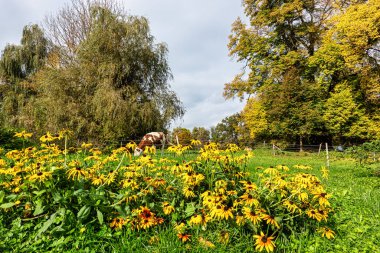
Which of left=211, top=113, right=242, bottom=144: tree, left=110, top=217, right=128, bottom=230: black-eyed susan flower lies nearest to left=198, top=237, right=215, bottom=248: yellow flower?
left=110, top=217, right=128, bottom=230: black-eyed susan flower

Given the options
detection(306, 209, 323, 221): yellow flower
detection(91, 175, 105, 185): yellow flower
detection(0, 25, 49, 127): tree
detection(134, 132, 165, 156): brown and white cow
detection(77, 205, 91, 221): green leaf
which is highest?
detection(0, 25, 49, 127): tree

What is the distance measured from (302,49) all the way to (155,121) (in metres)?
14.3

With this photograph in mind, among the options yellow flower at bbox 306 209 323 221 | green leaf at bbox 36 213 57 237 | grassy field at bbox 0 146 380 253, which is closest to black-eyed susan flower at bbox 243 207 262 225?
grassy field at bbox 0 146 380 253

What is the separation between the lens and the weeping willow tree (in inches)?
520

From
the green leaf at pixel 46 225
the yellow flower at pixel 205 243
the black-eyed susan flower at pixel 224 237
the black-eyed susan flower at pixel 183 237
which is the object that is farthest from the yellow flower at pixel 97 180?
the black-eyed susan flower at pixel 224 237

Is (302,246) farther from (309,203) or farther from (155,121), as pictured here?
(155,121)

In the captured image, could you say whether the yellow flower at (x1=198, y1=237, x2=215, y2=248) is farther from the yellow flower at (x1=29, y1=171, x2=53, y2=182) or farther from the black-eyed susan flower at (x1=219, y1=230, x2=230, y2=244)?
the yellow flower at (x1=29, y1=171, x2=53, y2=182)

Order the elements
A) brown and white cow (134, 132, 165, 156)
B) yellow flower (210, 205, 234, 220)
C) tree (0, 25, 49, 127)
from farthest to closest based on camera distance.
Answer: tree (0, 25, 49, 127) → brown and white cow (134, 132, 165, 156) → yellow flower (210, 205, 234, 220)

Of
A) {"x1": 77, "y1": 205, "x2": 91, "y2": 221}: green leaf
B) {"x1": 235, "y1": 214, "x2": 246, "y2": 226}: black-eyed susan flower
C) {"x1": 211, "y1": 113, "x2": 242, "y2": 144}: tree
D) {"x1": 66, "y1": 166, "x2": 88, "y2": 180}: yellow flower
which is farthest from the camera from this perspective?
{"x1": 211, "y1": 113, "x2": 242, "y2": 144}: tree

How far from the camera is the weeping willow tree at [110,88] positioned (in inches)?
520

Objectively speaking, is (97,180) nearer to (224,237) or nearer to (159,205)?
(159,205)

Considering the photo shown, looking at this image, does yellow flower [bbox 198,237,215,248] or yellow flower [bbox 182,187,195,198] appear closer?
yellow flower [bbox 198,237,215,248]

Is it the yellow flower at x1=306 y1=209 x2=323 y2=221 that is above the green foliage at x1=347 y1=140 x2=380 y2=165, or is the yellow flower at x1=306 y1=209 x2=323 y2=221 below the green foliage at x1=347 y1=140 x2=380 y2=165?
below

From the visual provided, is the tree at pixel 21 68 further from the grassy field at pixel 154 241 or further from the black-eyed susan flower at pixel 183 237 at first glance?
the black-eyed susan flower at pixel 183 237
